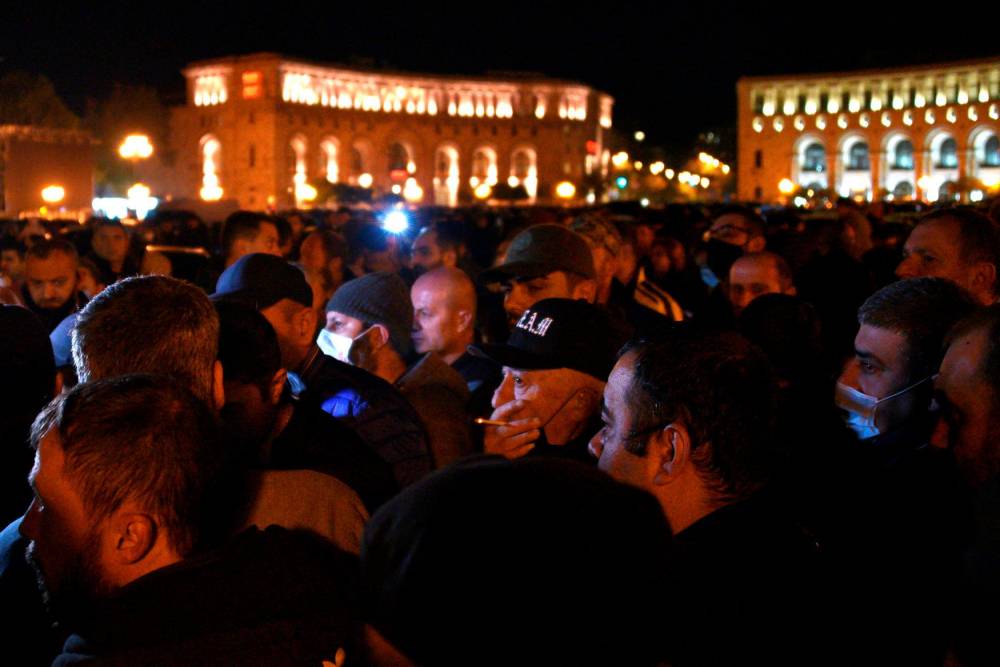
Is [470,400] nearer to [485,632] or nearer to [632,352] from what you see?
[632,352]

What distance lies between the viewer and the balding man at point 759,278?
6.11 m

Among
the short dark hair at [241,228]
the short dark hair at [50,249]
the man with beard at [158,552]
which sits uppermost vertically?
the short dark hair at [241,228]

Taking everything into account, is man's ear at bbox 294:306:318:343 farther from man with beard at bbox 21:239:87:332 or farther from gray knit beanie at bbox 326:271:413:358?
man with beard at bbox 21:239:87:332

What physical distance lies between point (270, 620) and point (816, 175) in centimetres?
10490

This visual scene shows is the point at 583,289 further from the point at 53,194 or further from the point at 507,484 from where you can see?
the point at 53,194

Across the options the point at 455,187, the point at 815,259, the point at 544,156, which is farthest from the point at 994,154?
the point at 815,259

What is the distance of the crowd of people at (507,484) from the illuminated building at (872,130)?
296 ft

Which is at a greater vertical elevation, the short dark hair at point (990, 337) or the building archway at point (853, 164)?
the building archway at point (853, 164)

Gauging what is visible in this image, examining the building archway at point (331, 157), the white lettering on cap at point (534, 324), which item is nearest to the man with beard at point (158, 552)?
the white lettering on cap at point (534, 324)

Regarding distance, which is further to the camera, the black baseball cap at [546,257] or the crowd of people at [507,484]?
the black baseball cap at [546,257]

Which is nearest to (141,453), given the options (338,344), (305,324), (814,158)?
(305,324)

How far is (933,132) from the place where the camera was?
9438 cm

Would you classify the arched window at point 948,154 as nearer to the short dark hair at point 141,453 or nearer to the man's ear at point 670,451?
the man's ear at point 670,451

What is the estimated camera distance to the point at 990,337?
2.83 metres
